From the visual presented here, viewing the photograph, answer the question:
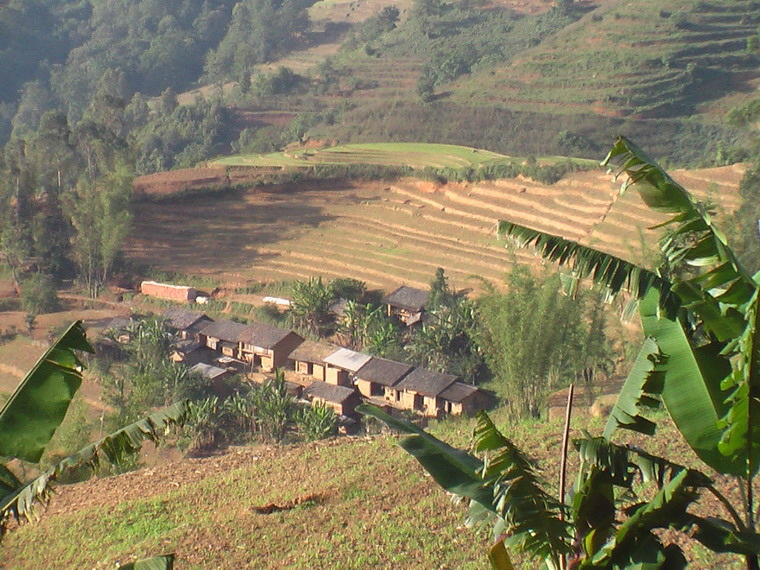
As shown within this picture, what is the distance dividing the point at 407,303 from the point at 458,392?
20.1 ft

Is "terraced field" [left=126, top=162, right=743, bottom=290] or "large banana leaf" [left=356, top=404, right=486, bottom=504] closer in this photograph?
"large banana leaf" [left=356, top=404, right=486, bottom=504]

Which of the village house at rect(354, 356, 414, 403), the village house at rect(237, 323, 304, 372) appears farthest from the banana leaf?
the village house at rect(237, 323, 304, 372)

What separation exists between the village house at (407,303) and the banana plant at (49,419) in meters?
20.7

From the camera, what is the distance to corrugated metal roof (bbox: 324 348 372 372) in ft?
69.8

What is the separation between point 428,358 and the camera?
22.2 metres

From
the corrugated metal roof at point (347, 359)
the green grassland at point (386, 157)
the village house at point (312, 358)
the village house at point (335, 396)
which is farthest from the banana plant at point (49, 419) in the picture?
the green grassland at point (386, 157)

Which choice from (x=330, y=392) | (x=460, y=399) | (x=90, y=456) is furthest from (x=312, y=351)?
(x=90, y=456)

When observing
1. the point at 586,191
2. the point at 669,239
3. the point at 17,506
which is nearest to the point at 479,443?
the point at 669,239

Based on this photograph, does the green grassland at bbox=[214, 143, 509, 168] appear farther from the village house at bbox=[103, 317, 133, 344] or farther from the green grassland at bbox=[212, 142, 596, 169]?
the village house at bbox=[103, 317, 133, 344]

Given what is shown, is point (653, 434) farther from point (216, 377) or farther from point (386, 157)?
point (386, 157)

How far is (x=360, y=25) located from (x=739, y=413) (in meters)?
73.0

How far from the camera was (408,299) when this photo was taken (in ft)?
83.8

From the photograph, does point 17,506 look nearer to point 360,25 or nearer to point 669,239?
point 669,239

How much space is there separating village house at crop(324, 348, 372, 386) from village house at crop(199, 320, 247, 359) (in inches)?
128
